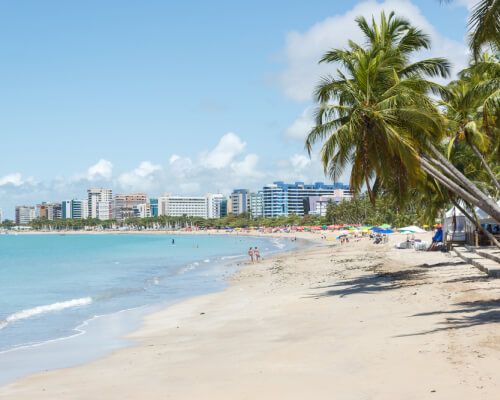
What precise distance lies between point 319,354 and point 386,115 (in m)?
7.56

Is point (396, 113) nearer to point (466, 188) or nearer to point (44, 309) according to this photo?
point (466, 188)

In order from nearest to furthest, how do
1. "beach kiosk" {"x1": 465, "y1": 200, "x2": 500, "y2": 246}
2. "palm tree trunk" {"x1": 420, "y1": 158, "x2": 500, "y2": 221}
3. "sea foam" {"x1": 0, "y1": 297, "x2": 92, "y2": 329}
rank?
"palm tree trunk" {"x1": 420, "y1": 158, "x2": 500, "y2": 221} < "sea foam" {"x1": 0, "y1": 297, "x2": 92, "y2": 329} < "beach kiosk" {"x1": 465, "y1": 200, "x2": 500, "y2": 246}

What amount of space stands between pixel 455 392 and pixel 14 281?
3722 cm

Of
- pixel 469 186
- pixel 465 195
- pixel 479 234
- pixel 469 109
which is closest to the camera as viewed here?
pixel 469 186

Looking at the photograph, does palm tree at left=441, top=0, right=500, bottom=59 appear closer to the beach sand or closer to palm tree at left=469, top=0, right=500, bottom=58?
palm tree at left=469, top=0, right=500, bottom=58

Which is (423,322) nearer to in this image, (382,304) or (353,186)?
(382,304)

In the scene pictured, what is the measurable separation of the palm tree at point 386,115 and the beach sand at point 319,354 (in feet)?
10.7

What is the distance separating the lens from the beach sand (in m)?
7.84

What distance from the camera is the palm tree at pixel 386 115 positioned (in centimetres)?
1516

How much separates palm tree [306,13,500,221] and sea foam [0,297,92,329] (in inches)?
452

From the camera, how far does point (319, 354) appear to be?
33.0 feet

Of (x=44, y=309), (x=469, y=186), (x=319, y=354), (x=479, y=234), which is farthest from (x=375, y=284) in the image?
(x=479, y=234)

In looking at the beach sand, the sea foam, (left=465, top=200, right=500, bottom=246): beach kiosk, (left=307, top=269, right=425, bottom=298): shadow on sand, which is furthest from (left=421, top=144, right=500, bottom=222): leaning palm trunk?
(left=465, top=200, right=500, bottom=246): beach kiosk

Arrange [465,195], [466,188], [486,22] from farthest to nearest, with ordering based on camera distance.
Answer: [466,188] < [465,195] < [486,22]
